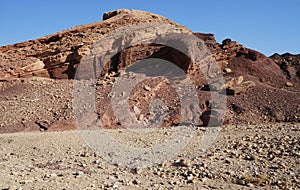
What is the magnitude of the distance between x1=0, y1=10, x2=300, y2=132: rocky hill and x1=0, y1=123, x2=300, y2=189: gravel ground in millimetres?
3400

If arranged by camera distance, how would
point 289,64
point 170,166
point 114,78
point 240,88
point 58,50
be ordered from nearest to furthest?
point 170,166 < point 240,88 < point 114,78 < point 58,50 < point 289,64

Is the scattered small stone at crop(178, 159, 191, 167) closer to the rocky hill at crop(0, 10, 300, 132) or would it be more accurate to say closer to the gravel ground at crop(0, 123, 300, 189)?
the gravel ground at crop(0, 123, 300, 189)

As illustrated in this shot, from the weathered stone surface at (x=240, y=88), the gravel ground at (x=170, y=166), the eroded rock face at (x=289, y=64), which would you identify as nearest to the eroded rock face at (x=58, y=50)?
the weathered stone surface at (x=240, y=88)

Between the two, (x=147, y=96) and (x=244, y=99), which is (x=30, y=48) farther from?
(x=244, y=99)

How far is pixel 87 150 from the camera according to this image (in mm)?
9312

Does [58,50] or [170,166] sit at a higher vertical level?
[58,50]

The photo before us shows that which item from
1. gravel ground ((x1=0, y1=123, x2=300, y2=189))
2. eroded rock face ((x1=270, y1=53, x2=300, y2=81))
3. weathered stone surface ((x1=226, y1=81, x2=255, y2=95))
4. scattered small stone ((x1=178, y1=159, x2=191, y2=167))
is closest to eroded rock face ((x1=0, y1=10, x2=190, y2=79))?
weathered stone surface ((x1=226, y1=81, x2=255, y2=95))

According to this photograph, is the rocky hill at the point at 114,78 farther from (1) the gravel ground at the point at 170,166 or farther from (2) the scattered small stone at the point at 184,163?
(2) the scattered small stone at the point at 184,163

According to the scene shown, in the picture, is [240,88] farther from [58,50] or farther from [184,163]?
[58,50]

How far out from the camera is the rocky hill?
1380cm

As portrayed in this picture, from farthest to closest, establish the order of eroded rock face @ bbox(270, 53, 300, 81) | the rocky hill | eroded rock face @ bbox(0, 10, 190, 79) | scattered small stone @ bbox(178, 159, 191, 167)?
eroded rock face @ bbox(270, 53, 300, 81) → eroded rock face @ bbox(0, 10, 190, 79) → the rocky hill → scattered small stone @ bbox(178, 159, 191, 167)

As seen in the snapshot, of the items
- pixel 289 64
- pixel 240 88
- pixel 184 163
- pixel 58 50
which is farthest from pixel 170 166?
pixel 289 64

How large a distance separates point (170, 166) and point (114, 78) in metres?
9.05

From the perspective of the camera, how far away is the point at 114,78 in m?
16.2
